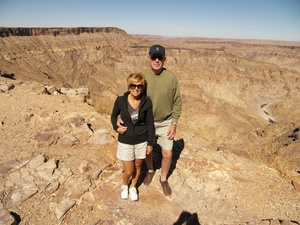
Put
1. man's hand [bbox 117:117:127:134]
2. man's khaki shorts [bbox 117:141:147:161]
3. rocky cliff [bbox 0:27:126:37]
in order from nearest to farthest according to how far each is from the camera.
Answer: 1. man's hand [bbox 117:117:127:134]
2. man's khaki shorts [bbox 117:141:147:161]
3. rocky cliff [bbox 0:27:126:37]

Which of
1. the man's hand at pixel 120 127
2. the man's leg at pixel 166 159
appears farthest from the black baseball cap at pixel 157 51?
the man's leg at pixel 166 159

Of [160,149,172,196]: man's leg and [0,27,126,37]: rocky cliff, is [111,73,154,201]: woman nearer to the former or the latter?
[160,149,172,196]: man's leg

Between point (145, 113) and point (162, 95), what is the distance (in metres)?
0.36

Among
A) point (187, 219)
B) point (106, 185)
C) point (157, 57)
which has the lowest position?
point (187, 219)

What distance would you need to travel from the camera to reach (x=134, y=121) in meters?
2.78

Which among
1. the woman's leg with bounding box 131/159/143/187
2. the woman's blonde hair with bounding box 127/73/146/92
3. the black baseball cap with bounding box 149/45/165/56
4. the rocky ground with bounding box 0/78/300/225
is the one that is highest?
the black baseball cap with bounding box 149/45/165/56

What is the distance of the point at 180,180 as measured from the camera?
3.89 m

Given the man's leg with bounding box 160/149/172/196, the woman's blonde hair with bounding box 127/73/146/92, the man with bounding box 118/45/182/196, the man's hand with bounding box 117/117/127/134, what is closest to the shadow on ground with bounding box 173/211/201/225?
the man's leg with bounding box 160/149/172/196

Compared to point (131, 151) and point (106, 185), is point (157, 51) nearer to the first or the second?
point (131, 151)

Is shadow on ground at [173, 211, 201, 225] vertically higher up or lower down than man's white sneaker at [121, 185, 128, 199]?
lower down

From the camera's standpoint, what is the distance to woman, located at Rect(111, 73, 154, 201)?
2730mm

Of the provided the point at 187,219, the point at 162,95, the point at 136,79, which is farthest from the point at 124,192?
the point at 136,79

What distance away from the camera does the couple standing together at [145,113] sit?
2766mm

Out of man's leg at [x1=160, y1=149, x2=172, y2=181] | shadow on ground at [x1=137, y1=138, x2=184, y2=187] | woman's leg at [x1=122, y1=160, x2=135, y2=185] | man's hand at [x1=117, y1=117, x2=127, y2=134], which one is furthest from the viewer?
shadow on ground at [x1=137, y1=138, x2=184, y2=187]
